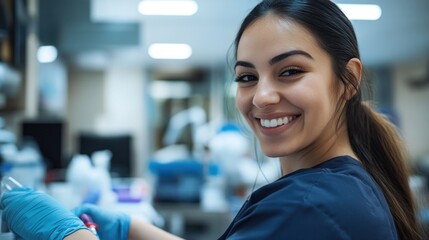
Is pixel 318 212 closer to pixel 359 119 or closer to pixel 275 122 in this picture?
pixel 275 122

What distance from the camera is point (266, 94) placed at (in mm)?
690

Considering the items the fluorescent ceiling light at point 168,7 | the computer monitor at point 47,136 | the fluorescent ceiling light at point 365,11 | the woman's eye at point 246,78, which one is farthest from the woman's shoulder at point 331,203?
the fluorescent ceiling light at point 168,7

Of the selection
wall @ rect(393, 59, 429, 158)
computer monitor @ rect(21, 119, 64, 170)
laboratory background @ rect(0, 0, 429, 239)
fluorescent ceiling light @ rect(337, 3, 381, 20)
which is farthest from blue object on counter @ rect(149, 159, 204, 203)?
wall @ rect(393, 59, 429, 158)

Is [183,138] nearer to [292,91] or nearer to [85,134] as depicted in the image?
[85,134]

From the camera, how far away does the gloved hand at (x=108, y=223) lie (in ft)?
2.91

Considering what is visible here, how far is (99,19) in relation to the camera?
5.93 feet

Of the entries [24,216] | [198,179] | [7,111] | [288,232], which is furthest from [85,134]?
[288,232]

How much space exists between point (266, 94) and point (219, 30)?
3.15 meters

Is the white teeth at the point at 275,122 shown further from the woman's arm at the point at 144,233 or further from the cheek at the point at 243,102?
the woman's arm at the point at 144,233

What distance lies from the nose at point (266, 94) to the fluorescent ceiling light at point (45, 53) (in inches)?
67.7

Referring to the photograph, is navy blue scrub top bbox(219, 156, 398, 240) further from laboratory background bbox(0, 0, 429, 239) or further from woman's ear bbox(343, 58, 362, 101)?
laboratory background bbox(0, 0, 429, 239)

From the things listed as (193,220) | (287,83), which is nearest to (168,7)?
(193,220)

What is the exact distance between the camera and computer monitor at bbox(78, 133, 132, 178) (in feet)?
14.2

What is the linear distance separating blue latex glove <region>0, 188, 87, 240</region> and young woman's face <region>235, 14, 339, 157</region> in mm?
400
